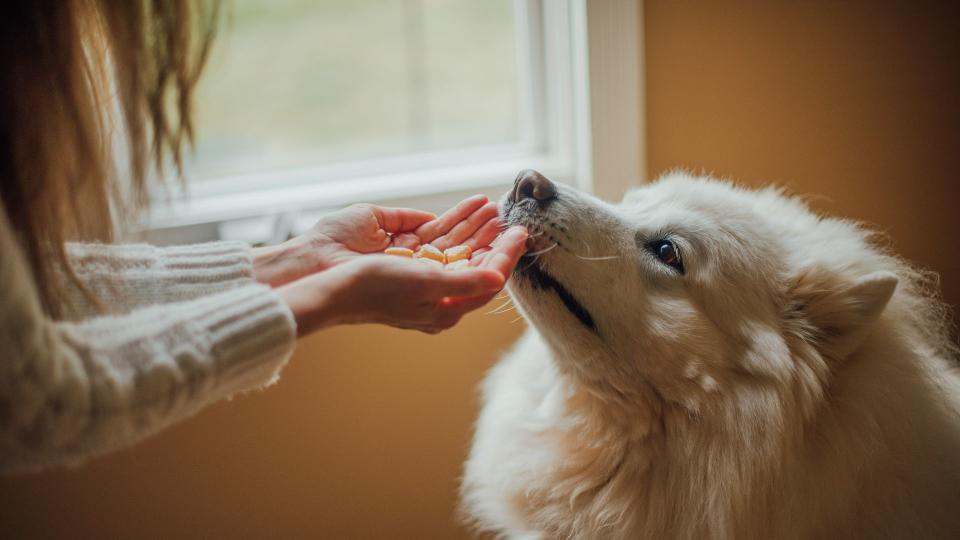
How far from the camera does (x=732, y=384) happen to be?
1.09 m

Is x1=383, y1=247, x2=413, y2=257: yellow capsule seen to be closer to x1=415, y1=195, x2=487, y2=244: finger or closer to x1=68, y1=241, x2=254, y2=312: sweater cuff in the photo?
x1=415, y1=195, x2=487, y2=244: finger

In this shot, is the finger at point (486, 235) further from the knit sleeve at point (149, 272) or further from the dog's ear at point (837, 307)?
the dog's ear at point (837, 307)

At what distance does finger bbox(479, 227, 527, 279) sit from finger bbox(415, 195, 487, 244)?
19 centimetres

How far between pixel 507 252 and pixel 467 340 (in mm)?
687

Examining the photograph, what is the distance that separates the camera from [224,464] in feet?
5.21

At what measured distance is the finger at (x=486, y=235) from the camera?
121 centimetres

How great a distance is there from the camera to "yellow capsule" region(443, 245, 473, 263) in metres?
1.18

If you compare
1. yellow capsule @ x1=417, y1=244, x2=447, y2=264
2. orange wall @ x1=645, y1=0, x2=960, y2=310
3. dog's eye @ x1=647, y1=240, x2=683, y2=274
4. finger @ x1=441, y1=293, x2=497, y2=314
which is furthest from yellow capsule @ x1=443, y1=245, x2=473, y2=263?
orange wall @ x1=645, y1=0, x2=960, y2=310

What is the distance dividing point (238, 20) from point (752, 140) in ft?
4.16

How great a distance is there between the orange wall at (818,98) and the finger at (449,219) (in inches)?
22.1

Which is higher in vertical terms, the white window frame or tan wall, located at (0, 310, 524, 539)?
the white window frame

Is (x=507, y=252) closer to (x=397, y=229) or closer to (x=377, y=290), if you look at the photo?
(x=377, y=290)

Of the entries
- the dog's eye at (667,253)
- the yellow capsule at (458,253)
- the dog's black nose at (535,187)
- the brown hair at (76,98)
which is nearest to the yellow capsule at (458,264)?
the yellow capsule at (458,253)

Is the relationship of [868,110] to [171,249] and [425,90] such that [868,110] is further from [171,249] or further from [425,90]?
[171,249]
